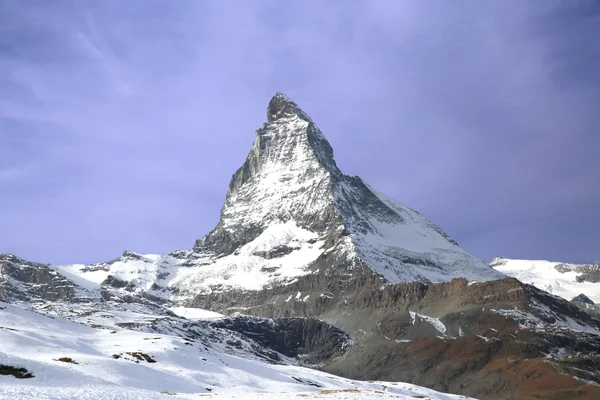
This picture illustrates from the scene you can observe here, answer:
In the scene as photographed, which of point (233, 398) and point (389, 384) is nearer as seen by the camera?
point (233, 398)

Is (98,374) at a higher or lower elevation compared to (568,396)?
lower

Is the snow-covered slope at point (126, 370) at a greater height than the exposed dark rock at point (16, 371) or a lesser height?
greater

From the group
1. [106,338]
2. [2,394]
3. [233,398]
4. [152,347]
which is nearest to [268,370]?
[152,347]

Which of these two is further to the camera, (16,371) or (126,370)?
(126,370)

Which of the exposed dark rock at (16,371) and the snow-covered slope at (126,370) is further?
the exposed dark rock at (16,371)

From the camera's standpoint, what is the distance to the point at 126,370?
11062cm

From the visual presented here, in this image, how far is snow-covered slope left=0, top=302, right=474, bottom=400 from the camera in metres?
79.2

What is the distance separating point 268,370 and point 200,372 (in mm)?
32673

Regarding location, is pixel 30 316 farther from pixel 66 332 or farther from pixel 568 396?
pixel 568 396

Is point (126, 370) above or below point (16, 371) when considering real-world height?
above

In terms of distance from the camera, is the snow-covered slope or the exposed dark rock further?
the exposed dark rock

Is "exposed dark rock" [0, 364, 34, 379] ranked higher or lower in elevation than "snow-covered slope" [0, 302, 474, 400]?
lower

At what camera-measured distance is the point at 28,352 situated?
11812 cm

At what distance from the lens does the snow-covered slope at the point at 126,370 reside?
Result: 79188 millimetres
